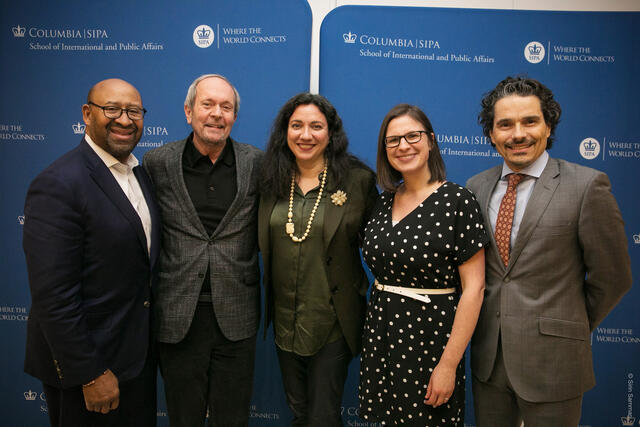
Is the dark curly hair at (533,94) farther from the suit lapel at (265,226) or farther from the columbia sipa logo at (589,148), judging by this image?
the columbia sipa logo at (589,148)

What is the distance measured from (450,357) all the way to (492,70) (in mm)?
1950

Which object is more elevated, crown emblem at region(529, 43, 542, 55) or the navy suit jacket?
crown emblem at region(529, 43, 542, 55)

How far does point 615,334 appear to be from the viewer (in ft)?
8.37

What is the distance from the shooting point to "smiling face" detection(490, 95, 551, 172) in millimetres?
1530

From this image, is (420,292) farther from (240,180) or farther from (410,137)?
(240,180)

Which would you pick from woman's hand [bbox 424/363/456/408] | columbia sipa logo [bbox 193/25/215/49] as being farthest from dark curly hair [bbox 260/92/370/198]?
columbia sipa logo [bbox 193/25/215/49]

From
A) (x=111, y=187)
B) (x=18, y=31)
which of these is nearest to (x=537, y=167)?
(x=111, y=187)

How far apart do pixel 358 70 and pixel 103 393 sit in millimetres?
2264

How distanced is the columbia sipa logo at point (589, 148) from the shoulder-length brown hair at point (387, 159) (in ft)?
4.87

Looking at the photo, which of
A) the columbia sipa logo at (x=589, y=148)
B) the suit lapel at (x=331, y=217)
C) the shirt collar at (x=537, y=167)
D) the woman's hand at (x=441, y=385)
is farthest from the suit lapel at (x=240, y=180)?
the columbia sipa logo at (x=589, y=148)

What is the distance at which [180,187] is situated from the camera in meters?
1.80

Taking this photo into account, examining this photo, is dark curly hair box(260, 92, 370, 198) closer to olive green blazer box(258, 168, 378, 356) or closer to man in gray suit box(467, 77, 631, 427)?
olive green blazer box(258, 168, 378, 356)

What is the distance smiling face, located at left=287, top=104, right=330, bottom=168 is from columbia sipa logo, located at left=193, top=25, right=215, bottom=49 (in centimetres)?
114

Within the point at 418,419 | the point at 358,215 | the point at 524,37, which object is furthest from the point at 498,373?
the point at 524,37
